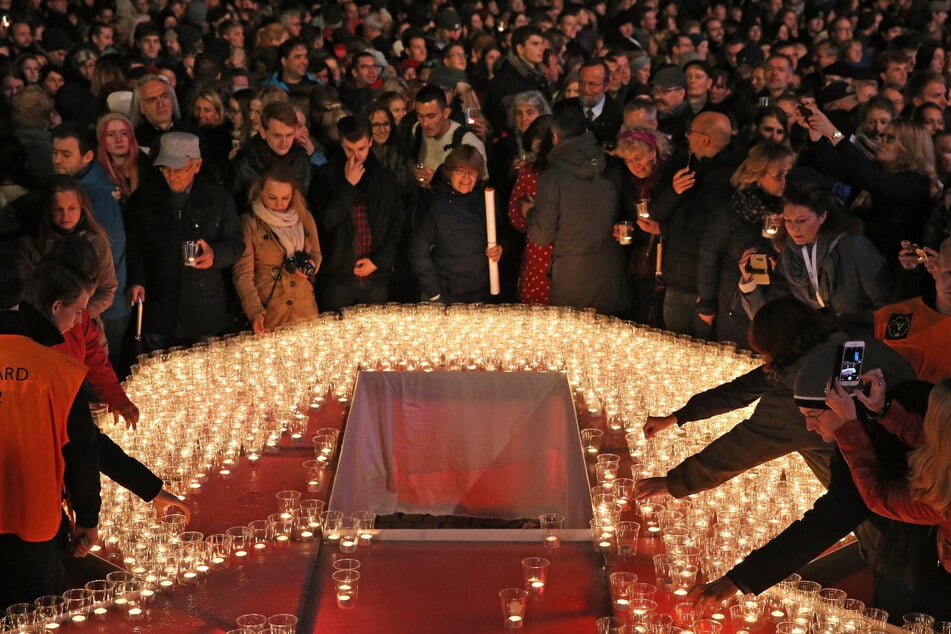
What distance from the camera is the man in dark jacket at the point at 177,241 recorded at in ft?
24.1

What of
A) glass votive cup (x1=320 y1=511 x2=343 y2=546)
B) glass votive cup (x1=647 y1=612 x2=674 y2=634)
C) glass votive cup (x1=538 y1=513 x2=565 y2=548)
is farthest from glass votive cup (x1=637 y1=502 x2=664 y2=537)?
glass votive cup (x1=320 y1=511 x2=343 y2=546)

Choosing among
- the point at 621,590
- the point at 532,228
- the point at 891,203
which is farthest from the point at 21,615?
the point at 891,203

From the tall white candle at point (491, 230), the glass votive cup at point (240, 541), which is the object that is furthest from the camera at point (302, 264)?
the glass votive cup at point (240, 541)

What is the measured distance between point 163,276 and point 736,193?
11.5ft

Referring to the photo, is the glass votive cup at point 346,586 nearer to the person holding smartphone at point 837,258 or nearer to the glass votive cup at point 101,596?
the glass votive cup at point 101,596

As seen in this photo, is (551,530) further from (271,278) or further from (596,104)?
(596,104)

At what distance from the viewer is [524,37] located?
10938mm

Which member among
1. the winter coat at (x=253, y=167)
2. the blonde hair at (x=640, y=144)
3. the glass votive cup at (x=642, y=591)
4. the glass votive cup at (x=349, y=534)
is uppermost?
the blonde hair at (x=640, y=144)

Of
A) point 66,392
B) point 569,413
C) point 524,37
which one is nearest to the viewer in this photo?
point 66,392

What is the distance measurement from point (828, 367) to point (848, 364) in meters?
0.07

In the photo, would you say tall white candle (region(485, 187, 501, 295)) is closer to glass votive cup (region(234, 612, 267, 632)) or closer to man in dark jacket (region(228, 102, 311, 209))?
man in dark jacket (region(228, 102, 311, 209))

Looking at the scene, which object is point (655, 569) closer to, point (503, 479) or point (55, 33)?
point (503, 479)

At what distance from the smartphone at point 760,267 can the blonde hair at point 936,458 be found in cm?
326

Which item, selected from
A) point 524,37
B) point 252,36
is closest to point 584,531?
point 524,37
